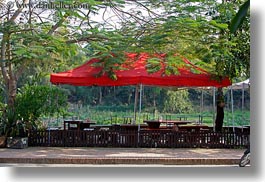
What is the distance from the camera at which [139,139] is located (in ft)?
23.1

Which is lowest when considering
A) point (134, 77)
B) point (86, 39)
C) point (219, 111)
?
point (219, 111)

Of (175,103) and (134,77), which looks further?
(175,103)

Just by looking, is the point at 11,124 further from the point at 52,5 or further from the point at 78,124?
the point at 52,5

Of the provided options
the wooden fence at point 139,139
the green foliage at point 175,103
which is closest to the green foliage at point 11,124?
the wooden fence at point 139,139

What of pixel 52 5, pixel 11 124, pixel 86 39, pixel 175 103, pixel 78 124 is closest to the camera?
pixel 52 5

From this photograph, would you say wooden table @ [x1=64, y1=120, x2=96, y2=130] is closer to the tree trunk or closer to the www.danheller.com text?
the tree trunk

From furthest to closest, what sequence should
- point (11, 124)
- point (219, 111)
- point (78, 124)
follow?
point (219, 111) → point (78, 124) → point (11, 124)

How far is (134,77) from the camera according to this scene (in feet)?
23.2

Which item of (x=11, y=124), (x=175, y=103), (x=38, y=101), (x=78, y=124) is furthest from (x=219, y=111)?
(x=11, y=124)

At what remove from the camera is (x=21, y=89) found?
6938 millimetres

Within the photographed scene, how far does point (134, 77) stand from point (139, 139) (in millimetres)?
999

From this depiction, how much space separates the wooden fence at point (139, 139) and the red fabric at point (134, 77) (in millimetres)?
791

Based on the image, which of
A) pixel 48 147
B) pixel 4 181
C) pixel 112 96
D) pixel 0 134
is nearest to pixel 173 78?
pixel 112 96

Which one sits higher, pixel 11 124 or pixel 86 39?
pixel 86 39
